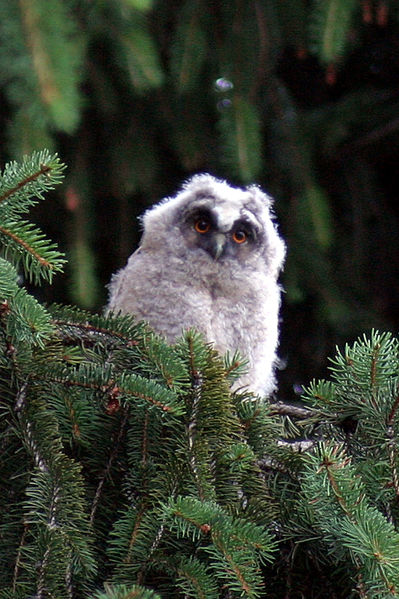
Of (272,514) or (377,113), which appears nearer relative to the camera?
(272,514)

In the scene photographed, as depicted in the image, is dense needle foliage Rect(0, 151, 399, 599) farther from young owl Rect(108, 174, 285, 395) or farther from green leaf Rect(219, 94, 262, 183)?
green leaf Rect(219, 94, 262, 183)

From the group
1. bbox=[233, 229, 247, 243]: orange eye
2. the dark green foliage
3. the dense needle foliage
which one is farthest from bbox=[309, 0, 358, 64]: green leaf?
the dark green foliage

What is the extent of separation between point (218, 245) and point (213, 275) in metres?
0.12

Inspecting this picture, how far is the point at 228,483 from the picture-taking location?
1.63 meters

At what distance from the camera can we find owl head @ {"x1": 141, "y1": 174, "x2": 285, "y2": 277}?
3221mm

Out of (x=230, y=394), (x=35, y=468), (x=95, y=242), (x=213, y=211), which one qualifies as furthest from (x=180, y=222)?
(x=35, y=468)

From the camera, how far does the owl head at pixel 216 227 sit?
10.6ft

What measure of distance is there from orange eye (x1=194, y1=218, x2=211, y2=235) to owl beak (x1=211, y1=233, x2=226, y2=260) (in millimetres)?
65

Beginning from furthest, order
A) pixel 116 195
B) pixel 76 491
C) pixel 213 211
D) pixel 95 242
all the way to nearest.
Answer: pixel 95 242, pixel 116 195, pixel 213 211, pixel 76 491

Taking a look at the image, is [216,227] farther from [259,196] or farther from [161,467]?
[161,467]

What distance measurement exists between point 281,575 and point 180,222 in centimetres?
185

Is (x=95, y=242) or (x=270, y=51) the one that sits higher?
(x=270, y=51)

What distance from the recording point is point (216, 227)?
3.26 metres

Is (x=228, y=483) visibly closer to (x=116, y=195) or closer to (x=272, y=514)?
(x=272, y=514)
